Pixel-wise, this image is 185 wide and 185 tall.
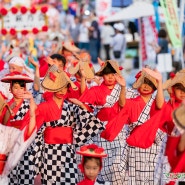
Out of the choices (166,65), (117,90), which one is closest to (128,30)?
(166,65)

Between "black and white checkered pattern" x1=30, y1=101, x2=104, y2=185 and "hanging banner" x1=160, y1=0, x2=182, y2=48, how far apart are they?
9.22m

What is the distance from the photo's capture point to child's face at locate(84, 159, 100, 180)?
812 cm

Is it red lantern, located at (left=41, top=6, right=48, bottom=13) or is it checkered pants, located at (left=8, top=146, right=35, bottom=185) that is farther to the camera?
red lantern, located at (left=41, top=6, right=48, bottom=13)

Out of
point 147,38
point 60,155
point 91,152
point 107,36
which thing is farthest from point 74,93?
point 107,36

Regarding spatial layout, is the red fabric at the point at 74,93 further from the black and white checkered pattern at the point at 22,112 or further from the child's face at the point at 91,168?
the child's face at the point at 91,168

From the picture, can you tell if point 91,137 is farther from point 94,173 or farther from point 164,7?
point 164,7

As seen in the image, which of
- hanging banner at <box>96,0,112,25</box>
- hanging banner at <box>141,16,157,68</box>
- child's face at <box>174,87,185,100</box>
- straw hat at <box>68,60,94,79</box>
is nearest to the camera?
child's face at <box>174,87,185,100</box>

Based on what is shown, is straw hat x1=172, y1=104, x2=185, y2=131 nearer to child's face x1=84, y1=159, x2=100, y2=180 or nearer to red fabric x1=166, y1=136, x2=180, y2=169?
red fabric x1=166, y1=136, x2=180, y2=169

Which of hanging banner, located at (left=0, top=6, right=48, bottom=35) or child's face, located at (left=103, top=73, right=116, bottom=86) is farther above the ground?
hanging banner, located at (left=0, top=6, right=48, bottom=35)

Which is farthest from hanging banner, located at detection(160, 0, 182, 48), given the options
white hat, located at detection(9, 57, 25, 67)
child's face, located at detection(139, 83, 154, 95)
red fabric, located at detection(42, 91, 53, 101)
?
child's face, located at detection(139, 83, 154, 95)

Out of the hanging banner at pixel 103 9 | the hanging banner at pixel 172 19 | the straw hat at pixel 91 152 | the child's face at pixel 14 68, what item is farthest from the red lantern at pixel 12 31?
the straw hat at pixel 91 152

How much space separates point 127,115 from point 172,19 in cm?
951

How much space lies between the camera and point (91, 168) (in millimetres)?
8133

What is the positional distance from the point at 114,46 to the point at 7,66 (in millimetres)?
12220
